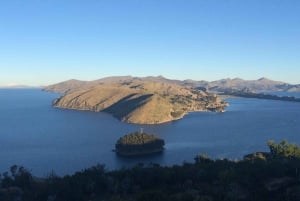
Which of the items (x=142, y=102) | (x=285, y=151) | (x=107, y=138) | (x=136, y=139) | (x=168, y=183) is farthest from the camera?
(x=142, y=102)

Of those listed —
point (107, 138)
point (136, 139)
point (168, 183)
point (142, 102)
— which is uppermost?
Answer: point (142, 102)

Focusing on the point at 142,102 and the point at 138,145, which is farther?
the point at 142,102

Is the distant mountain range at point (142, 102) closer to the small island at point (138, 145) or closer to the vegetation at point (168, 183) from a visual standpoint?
the small island at point (138, 145)

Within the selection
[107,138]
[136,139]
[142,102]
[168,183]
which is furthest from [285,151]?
[142,102]

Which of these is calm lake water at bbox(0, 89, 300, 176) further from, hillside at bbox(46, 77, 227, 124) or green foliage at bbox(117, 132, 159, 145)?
hillside at bbox(46, 77, 227, 124)

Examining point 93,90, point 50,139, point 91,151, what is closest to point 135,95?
point 93,90

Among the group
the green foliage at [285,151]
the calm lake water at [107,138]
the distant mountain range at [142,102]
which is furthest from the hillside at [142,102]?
the green foliage at [285,151]

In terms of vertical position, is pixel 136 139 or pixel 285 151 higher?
pixel 285 151

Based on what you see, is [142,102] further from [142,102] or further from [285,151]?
[285,151]
